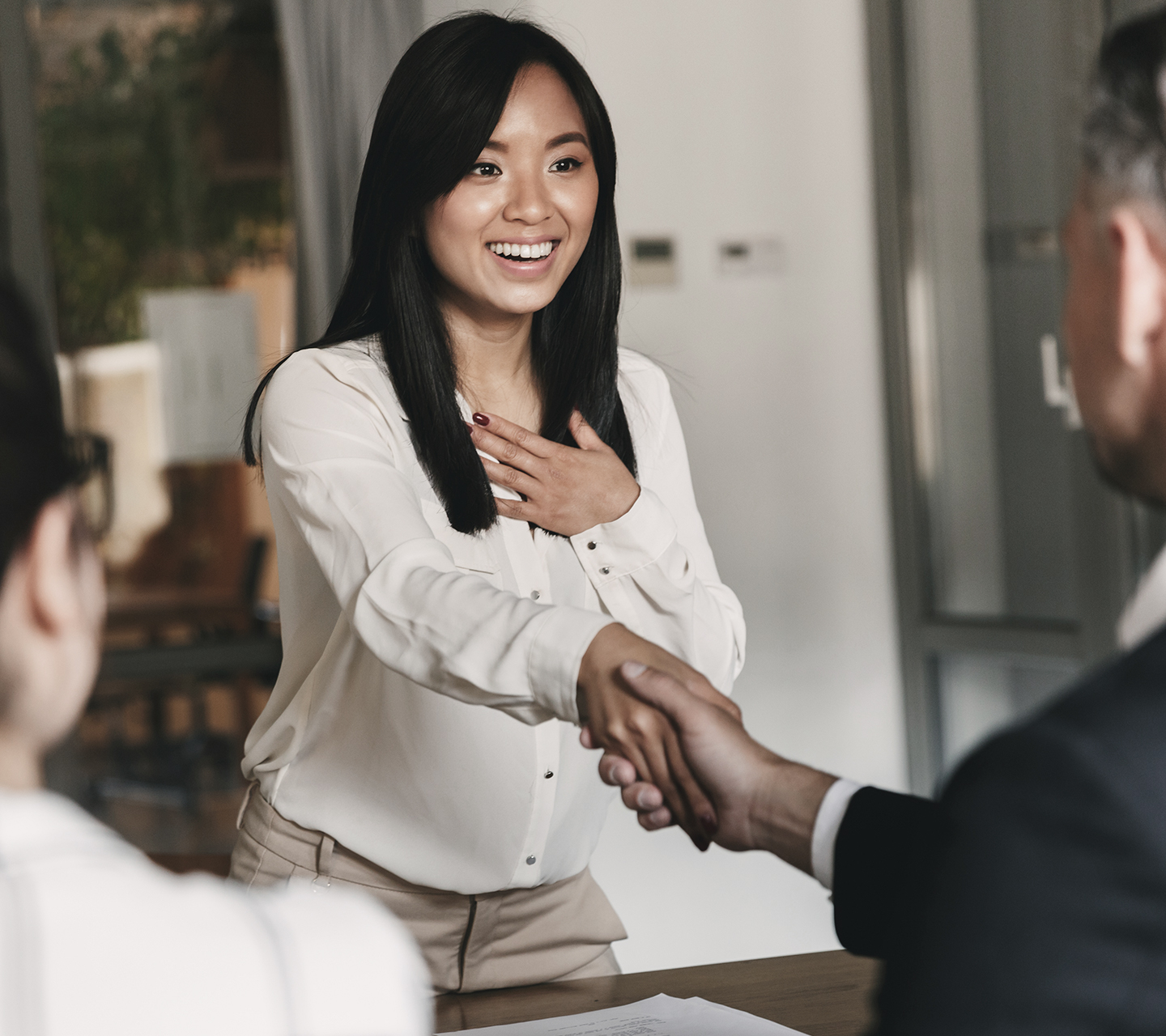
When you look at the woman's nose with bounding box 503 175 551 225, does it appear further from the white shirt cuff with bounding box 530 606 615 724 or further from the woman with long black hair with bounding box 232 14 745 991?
the white shirt cuff with bounding box 530 606 615 724

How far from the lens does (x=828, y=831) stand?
113 cm

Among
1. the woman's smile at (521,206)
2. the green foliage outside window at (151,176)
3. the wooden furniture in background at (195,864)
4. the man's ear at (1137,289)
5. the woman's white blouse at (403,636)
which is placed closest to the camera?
the man's ear at (1137,289)

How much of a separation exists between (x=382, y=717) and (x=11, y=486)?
3.11 ft

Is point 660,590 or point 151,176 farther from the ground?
point 151,176

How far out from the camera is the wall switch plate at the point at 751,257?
3537mm

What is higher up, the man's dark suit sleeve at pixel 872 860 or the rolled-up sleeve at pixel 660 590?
the rolled-up sleeve at pixel 660 590

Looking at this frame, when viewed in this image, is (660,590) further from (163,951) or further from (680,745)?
(163,951)

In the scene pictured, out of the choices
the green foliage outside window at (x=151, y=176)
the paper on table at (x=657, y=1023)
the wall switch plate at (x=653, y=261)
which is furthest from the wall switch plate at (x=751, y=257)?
the paper on table at (x=657, y=1023)

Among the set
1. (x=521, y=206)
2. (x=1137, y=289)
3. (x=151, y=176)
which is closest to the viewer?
(x=1137, y=289)

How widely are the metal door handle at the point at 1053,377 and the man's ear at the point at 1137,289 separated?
2336 mm

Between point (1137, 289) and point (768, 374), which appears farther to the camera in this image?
point (768, 374)

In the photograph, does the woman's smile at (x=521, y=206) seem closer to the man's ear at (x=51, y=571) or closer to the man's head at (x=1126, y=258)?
the man's head at (x=1126, y=258)

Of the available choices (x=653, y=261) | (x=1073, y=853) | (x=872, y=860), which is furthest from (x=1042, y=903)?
(x=653, y=261)

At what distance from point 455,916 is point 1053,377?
227 centimetres
